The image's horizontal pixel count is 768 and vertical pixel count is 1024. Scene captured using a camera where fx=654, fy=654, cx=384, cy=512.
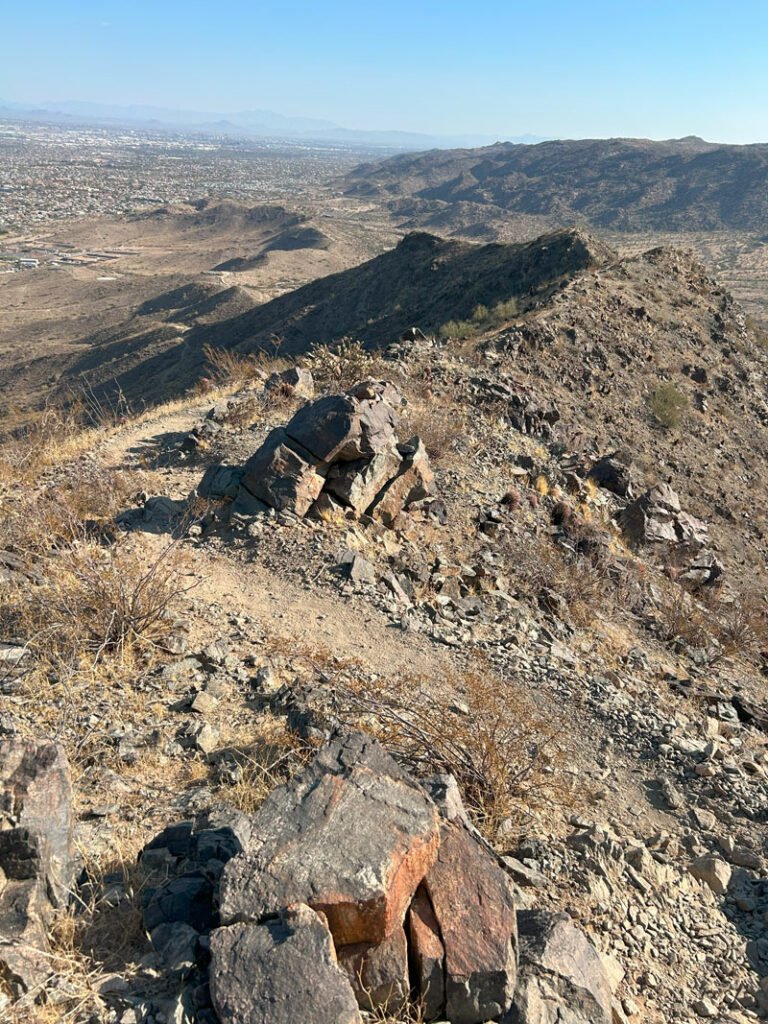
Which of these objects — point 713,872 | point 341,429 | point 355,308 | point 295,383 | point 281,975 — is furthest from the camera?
point 355,308

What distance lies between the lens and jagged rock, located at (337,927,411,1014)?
243 cm

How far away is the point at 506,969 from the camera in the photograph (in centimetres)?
251

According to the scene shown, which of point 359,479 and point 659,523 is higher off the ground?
point 359,479

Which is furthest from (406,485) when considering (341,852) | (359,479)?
(341,852)

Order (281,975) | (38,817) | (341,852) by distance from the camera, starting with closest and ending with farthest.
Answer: (281,975) → (341,852) → (38,817)

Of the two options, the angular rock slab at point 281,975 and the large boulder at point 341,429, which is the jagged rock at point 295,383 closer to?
the large boulder at point 341,429

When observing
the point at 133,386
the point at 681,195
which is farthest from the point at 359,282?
the point at 681,195

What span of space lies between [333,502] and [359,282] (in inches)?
975

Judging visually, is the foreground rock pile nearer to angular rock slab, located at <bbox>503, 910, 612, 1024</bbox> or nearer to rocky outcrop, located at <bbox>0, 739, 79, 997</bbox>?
angular rock slab, located at <bbox>503, 910, 612, 1024</bbox>

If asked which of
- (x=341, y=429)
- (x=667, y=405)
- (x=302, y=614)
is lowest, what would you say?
(x=302, y=614)

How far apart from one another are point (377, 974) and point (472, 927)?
1.36 feet

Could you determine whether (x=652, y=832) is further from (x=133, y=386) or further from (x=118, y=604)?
(x=133, y=386)

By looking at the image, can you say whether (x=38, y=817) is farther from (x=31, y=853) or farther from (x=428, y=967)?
(x=428, y=967)

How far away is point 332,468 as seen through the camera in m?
7.52
